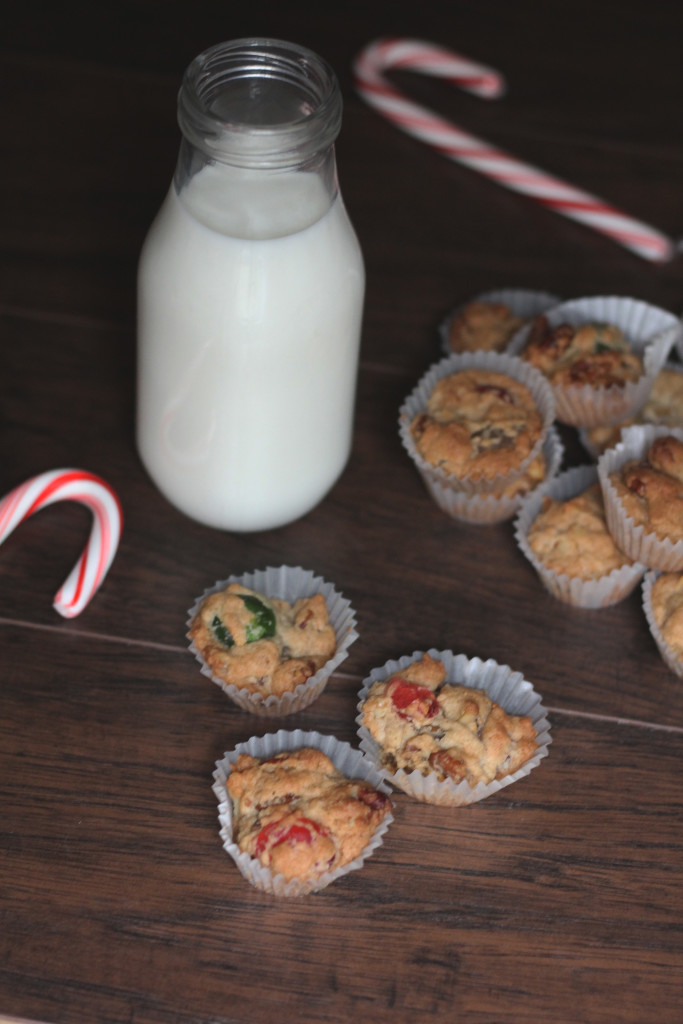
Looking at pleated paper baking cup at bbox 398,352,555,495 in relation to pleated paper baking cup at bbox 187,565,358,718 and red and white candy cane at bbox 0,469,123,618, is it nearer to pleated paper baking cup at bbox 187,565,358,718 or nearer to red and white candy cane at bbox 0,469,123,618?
pleated paper baking cup at bbox 187,565,358,718

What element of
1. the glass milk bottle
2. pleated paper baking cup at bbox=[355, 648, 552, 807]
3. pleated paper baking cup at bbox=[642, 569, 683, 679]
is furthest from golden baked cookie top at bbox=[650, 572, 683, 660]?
the glass milk bottle

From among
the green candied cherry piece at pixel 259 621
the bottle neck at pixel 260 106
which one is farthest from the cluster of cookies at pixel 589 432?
the bottle neck at pixel 260 106

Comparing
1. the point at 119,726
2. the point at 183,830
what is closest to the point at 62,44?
the point at 119,726

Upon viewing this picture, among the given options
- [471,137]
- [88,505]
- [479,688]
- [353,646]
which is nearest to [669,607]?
[479,688]

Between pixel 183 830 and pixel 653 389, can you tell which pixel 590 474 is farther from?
pixel 183 830

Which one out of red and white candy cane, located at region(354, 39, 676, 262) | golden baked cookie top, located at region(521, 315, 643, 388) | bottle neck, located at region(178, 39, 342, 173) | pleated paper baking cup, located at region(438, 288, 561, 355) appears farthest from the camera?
red and white candy cane, located at region(354, 39, 676, 262)

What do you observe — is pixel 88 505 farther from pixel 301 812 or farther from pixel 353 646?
pixel 301 812
